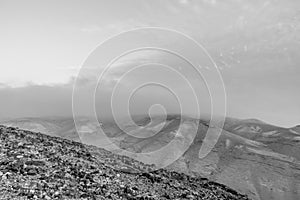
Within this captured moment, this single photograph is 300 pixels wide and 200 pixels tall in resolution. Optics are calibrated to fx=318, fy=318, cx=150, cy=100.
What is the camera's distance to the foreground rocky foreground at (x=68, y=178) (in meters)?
17.7

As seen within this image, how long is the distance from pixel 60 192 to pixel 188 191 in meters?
12.6

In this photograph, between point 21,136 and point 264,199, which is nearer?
point 21,136

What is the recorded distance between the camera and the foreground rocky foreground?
1769cm

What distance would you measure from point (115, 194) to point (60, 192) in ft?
13.1

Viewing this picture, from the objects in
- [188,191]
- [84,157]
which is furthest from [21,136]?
[188,191]

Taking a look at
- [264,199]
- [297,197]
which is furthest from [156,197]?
[297,197]

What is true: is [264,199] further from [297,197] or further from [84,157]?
[84,157]

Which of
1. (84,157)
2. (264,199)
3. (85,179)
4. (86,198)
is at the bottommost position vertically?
(86,198)

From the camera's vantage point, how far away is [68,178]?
794 inches

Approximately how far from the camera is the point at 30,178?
1844 centimetres

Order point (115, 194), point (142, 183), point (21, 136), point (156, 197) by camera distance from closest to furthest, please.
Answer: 1. point (115, 194)
2. point (156, 197)
3. point (142, 183)
4. point (21, 136)

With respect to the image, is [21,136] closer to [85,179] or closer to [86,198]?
[85,179]

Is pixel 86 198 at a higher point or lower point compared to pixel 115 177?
lower

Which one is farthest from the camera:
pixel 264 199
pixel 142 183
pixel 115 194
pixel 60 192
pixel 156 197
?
pixel 264 199
